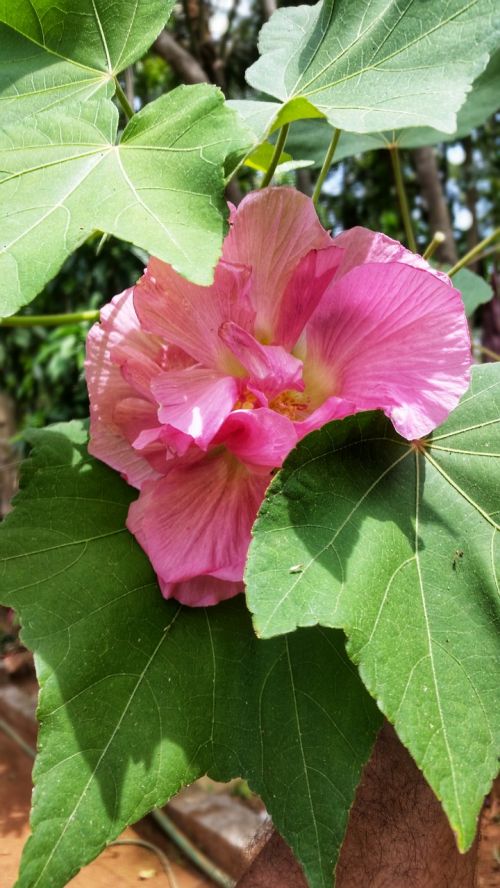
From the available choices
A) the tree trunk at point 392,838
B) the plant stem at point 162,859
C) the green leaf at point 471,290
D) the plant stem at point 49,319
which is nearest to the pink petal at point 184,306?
the plant stem at point 49,319

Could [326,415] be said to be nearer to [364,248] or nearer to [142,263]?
[364,248]

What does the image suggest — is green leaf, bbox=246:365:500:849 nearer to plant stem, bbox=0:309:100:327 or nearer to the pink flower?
the pink flower

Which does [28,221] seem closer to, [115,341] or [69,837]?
[115,341]

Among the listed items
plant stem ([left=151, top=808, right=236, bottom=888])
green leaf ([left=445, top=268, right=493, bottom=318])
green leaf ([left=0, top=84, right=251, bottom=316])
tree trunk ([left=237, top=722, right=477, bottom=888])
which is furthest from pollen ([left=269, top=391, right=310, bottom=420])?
plant stem ([left=151, top=808, right=236, bottom=888])

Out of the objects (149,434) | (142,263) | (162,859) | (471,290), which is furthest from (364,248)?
(142,263)

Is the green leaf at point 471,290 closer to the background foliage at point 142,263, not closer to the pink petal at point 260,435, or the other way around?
the pink petal at point 260,435

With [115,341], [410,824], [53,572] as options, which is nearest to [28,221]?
[115,341]
